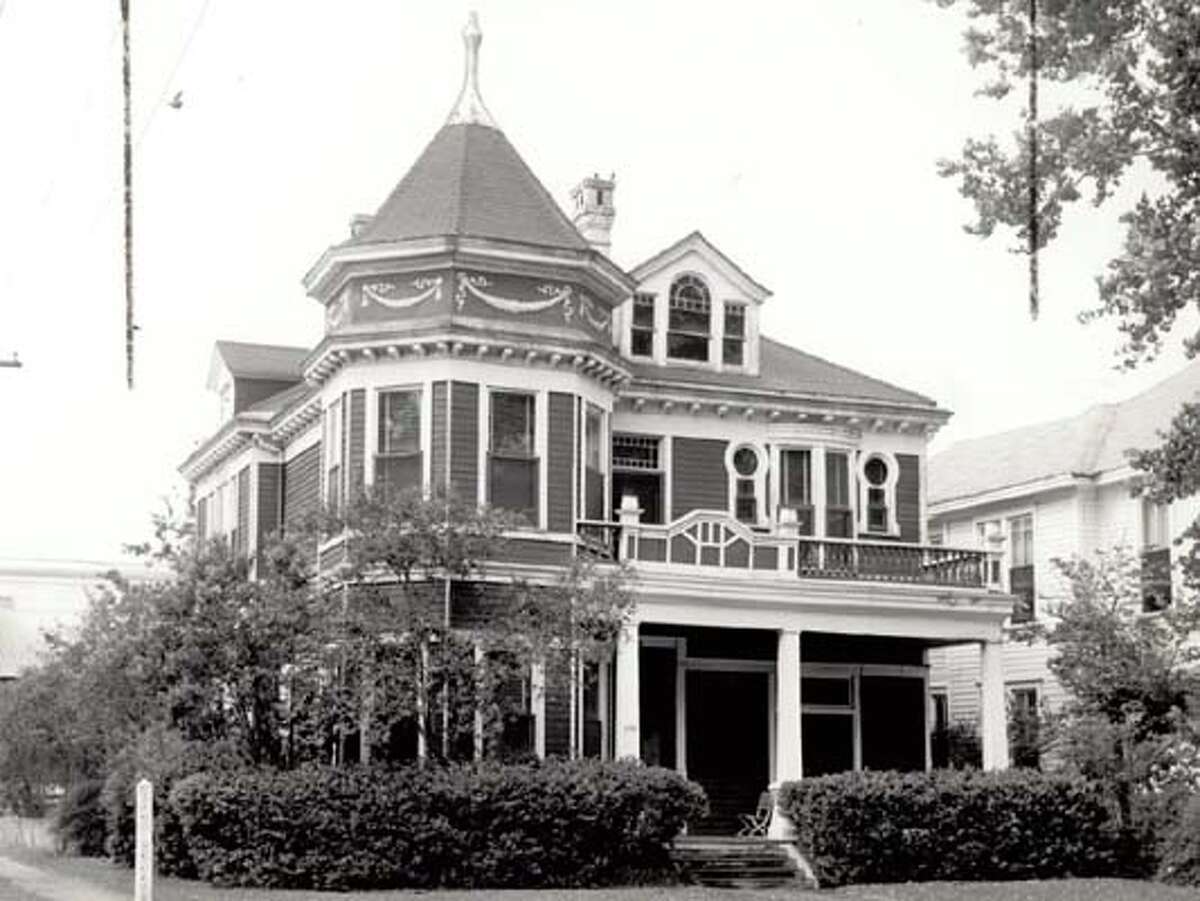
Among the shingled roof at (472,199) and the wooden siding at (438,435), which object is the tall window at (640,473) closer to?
the shingled roof at (472,199)

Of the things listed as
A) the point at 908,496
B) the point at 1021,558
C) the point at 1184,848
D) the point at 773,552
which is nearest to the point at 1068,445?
the point at 1021,558

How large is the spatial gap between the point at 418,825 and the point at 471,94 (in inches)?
528

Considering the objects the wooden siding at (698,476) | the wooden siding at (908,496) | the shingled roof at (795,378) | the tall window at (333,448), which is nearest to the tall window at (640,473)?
the wooden siding at (698,476)

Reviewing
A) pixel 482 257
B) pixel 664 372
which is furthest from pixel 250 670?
pixel 664 372

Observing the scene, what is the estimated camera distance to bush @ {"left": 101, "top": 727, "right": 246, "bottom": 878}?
28.2 metres

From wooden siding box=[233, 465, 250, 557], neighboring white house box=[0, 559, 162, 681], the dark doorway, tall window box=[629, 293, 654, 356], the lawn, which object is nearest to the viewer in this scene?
the lawn

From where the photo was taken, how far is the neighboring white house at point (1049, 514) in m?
38.9

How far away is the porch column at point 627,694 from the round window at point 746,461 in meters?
5.79

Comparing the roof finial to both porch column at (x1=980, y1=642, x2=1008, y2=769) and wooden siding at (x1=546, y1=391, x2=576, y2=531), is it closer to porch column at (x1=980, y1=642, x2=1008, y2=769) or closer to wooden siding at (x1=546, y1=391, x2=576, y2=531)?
wooden siding at (x1=546, y1=391, x2=576, y2=531)

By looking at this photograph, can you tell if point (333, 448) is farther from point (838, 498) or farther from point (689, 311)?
point (838, 498)

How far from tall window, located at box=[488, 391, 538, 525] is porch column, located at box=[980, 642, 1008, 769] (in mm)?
8030

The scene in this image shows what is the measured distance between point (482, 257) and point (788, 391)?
23.8 ft

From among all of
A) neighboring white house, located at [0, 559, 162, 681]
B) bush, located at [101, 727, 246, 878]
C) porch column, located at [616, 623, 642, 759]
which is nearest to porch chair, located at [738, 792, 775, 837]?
porch column, located at [616, 623, 642, 759]

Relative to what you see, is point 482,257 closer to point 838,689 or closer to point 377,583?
point 377,583
